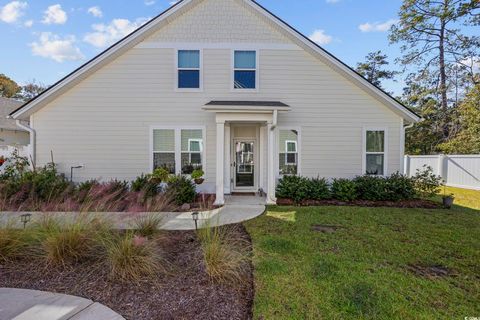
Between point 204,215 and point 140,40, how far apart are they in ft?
22.2

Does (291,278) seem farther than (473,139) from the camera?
No

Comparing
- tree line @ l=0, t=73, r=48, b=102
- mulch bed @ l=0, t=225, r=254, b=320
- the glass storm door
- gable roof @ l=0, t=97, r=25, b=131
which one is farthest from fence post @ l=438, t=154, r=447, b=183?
tree line @ l=0, t=73, r=48, b=102

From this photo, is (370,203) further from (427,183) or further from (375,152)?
(427,183)

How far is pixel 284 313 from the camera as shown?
2803mm

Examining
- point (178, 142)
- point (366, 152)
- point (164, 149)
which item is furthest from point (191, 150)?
point (366, 152)

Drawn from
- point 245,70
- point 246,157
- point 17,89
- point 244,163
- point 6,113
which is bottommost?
point 244,163

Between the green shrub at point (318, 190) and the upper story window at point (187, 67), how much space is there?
17.7 ft

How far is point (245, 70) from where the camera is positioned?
31.7 feet

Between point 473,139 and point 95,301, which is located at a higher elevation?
point 473,139

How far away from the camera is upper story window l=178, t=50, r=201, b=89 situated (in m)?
9.55

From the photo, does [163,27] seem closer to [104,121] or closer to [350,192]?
[104,121]

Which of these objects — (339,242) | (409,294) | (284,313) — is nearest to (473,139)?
(339,242)

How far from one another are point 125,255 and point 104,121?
7.48 meters

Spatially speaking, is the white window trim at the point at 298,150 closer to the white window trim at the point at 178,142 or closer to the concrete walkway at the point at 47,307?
the white window trim at the point at 178,142
